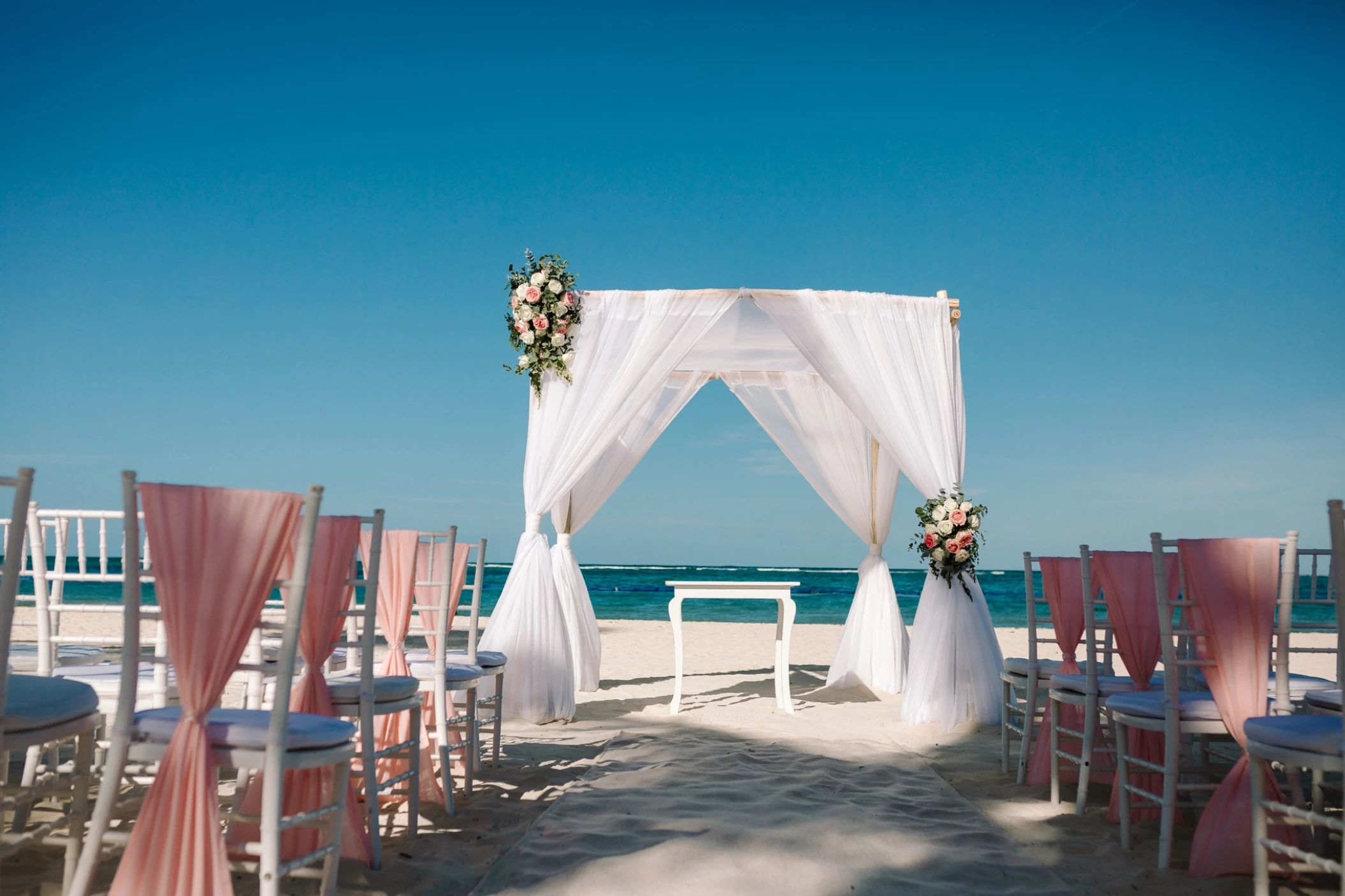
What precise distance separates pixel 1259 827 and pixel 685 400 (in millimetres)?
5170

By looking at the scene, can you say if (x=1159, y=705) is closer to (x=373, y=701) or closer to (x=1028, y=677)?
(x=1028, y=677)

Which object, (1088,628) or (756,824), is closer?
(756,824)

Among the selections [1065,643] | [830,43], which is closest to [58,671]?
[1065,643]

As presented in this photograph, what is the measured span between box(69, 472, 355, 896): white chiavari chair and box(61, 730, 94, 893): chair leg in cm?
37

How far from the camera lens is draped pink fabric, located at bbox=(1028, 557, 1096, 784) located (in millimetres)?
3893

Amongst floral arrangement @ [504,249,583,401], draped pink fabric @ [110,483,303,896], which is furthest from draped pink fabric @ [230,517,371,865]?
floral arrangement @ [504,249,583,401]

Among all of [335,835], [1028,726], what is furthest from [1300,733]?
[335,835]

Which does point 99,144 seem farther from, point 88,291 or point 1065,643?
point 1065,643

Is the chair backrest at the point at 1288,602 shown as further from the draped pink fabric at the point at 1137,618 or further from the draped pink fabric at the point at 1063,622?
the draped pink fabric at the point at 1063,622

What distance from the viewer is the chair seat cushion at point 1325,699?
9.66ft

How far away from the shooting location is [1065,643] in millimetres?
3934

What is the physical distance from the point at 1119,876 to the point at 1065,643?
1.38 meters

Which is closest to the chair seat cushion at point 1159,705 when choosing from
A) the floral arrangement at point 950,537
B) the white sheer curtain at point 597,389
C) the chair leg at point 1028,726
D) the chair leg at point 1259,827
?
the chair leg at point 1259,827

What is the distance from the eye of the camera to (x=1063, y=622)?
3.94m
